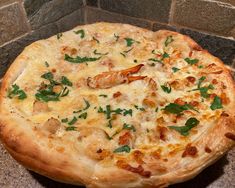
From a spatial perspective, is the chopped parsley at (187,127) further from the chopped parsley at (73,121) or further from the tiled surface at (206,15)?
the tiled surface at (206,15)

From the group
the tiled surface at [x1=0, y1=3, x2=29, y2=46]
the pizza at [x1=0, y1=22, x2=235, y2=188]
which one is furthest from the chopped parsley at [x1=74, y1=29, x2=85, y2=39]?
the tiled surface at [x1=0, y1=3, x2=29, y2=46]

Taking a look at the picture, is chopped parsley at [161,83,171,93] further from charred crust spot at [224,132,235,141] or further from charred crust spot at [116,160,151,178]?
charred crust spot at [116,160,151,178]

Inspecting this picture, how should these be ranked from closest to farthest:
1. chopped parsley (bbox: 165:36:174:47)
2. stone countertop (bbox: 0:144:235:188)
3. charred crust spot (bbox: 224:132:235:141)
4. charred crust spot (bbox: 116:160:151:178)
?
charred crust spot (bbox: 116:160:151:178)
charred crust spot (bbox: 224:132:235:141)
stone countertop (bbox: 0:144:235:188)
chopped parsley (bbox: 165:36:174:47)

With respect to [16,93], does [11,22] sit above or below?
above

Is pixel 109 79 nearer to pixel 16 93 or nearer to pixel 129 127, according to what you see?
pixel 129 127

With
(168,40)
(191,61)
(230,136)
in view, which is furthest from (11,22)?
(230,136)

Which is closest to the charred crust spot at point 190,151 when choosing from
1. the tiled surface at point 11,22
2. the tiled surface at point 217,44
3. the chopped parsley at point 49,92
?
the chopped parsley at point 49,92
